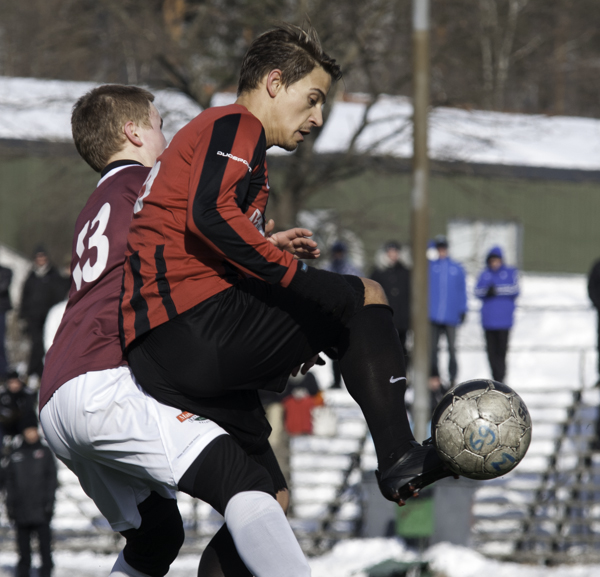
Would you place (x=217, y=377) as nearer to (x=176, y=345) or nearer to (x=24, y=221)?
(x=176, y=345)

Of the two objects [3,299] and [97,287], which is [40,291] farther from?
[97,287]

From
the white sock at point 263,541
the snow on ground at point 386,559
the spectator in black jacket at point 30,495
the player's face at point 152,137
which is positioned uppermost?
the player's face at point 152,137

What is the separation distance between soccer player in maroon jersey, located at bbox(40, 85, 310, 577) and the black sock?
0.42m

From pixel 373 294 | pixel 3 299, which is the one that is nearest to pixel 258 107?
pixel 373 294

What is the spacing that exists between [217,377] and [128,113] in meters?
1.13

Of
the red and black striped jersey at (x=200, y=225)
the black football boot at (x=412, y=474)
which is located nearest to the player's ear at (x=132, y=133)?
the red and black striped jersey at (x=200, y=225)

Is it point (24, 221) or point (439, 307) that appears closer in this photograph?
point (439, 307)

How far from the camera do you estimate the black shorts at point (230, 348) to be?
2764 mm

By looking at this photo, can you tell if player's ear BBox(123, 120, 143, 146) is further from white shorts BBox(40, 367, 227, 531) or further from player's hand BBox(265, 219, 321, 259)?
white shorts BBox(40, 367, 227, 531)

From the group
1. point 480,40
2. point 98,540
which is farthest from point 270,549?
point 480,40

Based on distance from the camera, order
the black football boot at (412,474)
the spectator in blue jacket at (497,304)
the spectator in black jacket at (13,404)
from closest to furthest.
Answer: the black football boot at (412,474)
the spectator in black jacket at (13,404)
the spectator in blue jacket at (497,304)

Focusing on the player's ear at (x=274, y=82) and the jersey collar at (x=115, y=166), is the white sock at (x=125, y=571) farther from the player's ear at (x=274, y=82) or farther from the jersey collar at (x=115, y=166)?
the player's ear at (x=274, y=82)

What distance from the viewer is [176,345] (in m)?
2.78

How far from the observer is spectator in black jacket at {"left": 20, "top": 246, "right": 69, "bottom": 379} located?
1240cm
